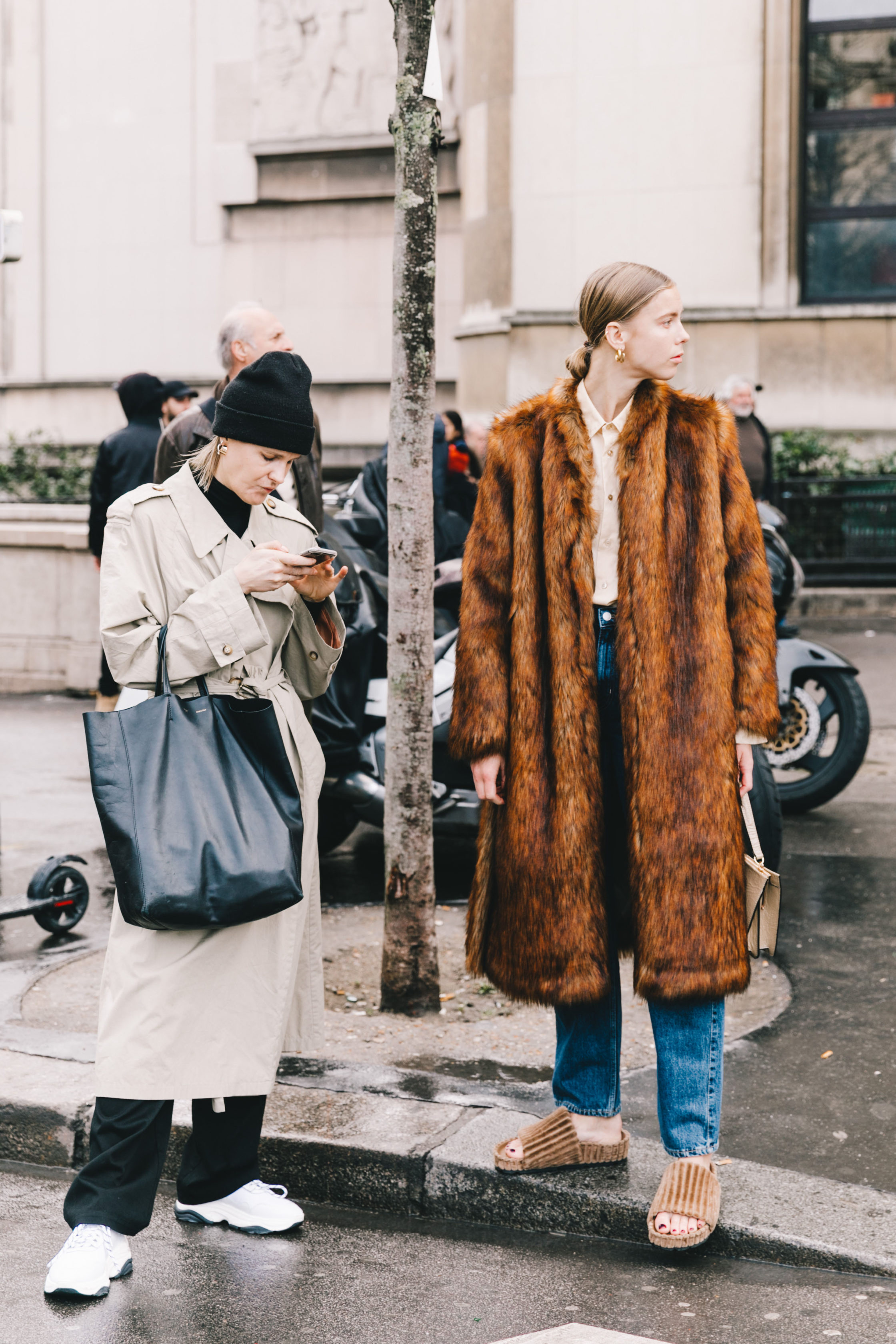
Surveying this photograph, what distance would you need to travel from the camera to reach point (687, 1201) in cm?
327

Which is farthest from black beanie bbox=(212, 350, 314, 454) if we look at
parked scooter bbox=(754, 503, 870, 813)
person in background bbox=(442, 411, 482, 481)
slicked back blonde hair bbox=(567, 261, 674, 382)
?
person in background bbox=(442, 411, 482, 481)

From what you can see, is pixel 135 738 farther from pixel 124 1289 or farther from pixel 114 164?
pixel 114 164

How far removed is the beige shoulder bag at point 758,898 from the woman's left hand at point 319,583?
0.95 m

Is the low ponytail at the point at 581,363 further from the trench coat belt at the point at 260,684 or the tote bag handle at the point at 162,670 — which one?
the tote bag handle at the point at 162,670

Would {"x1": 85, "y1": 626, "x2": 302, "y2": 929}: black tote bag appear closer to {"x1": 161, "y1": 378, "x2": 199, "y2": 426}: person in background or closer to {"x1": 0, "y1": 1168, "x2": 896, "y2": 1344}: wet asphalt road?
{"x1": 0, "y1": 1168, "x2": 896, "y2": 1344}: wet asphalt road

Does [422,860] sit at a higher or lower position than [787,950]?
higher

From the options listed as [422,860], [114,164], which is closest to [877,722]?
[422,860]

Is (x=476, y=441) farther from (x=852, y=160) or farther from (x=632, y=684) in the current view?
(x=852, y=160)

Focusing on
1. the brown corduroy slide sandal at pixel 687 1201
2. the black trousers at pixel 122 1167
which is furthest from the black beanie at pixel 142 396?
the brown corduroy slide sandal at pixel 687 1201

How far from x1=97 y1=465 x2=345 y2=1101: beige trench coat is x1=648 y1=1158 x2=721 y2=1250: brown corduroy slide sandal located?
832 mm

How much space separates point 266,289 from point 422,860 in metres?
15.2

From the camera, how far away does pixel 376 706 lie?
20.0 feet

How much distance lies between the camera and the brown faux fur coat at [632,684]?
128 inches

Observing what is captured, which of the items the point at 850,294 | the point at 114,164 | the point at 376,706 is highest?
the point at 114,164
